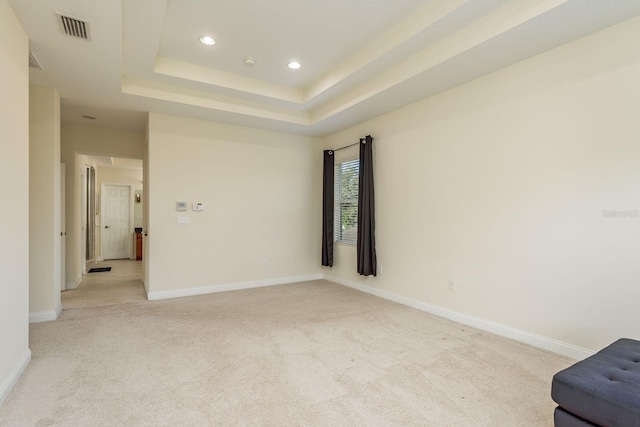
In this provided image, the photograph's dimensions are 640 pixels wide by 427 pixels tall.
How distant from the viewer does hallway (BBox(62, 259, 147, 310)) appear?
14.4ft

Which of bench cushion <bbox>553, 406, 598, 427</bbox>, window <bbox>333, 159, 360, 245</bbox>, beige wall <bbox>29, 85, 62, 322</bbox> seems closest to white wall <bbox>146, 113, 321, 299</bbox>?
window <bbox>333, 159, 360, 245</bbox>

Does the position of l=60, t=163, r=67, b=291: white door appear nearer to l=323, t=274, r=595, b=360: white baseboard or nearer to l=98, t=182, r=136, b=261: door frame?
l=98, t=182, r=136, b=261: door frame

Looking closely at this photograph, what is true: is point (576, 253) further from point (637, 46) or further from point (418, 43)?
point (418, 43)

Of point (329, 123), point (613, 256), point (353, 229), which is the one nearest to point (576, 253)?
point (613, 256)

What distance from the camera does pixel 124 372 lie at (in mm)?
2449

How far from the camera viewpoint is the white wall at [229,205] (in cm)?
462

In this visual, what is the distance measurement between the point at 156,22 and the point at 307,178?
3555 millimetres

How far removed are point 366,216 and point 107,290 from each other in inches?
168

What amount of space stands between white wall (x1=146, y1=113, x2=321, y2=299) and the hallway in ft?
1.75

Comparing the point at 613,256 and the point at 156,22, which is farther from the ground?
the point at 156,22

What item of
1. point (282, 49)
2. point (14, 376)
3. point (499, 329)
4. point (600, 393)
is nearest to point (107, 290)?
point (14, 376)

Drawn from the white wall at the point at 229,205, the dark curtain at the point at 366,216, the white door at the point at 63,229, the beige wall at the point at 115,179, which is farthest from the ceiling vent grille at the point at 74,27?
the beige wall at the point at 115,179

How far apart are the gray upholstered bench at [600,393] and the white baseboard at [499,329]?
1.08m

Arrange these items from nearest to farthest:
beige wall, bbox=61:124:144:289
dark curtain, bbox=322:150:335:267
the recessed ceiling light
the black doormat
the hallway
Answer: the recessed ceiling light, the hallway, beige wall, bbox=61:124:144:289, dark curtain, bbox=322:150:335:267, the black doormat
